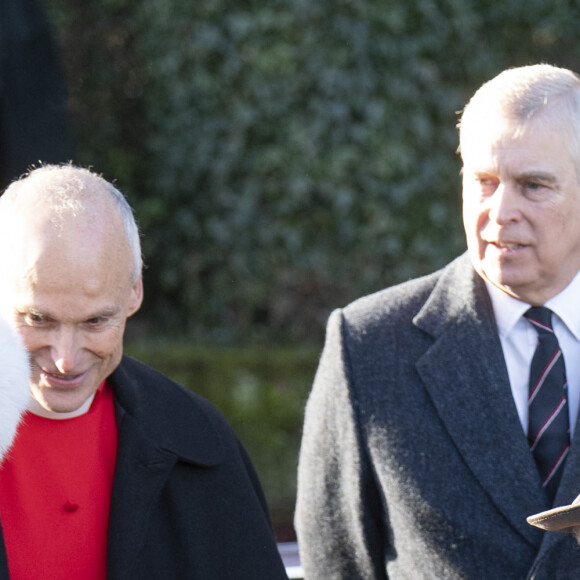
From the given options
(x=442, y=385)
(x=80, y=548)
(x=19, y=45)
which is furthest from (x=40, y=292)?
(x=19, y=45)

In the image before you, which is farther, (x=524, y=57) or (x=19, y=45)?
(x=524, y=57)

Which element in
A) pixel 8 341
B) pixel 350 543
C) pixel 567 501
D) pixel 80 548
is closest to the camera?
pixel 8 341

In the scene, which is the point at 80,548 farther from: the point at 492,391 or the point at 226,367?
the point at 226,367

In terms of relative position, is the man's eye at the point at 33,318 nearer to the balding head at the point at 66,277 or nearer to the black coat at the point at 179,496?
the balding head at the point at 66,277

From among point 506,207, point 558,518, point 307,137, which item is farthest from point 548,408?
point 307,137

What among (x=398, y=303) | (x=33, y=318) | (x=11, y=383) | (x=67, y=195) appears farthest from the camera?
(x=398, y=303)

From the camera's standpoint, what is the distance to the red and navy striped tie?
9.09 ft

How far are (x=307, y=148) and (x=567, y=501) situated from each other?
425 cm

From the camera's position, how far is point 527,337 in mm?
2863

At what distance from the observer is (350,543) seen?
2.92 meters

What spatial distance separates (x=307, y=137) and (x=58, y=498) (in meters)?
4.41

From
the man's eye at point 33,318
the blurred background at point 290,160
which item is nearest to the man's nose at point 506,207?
the man's eye at point 33,318

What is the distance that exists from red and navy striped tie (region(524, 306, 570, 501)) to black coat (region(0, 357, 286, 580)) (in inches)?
26.4

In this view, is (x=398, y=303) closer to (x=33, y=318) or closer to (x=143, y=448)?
(x=143, y=448)
